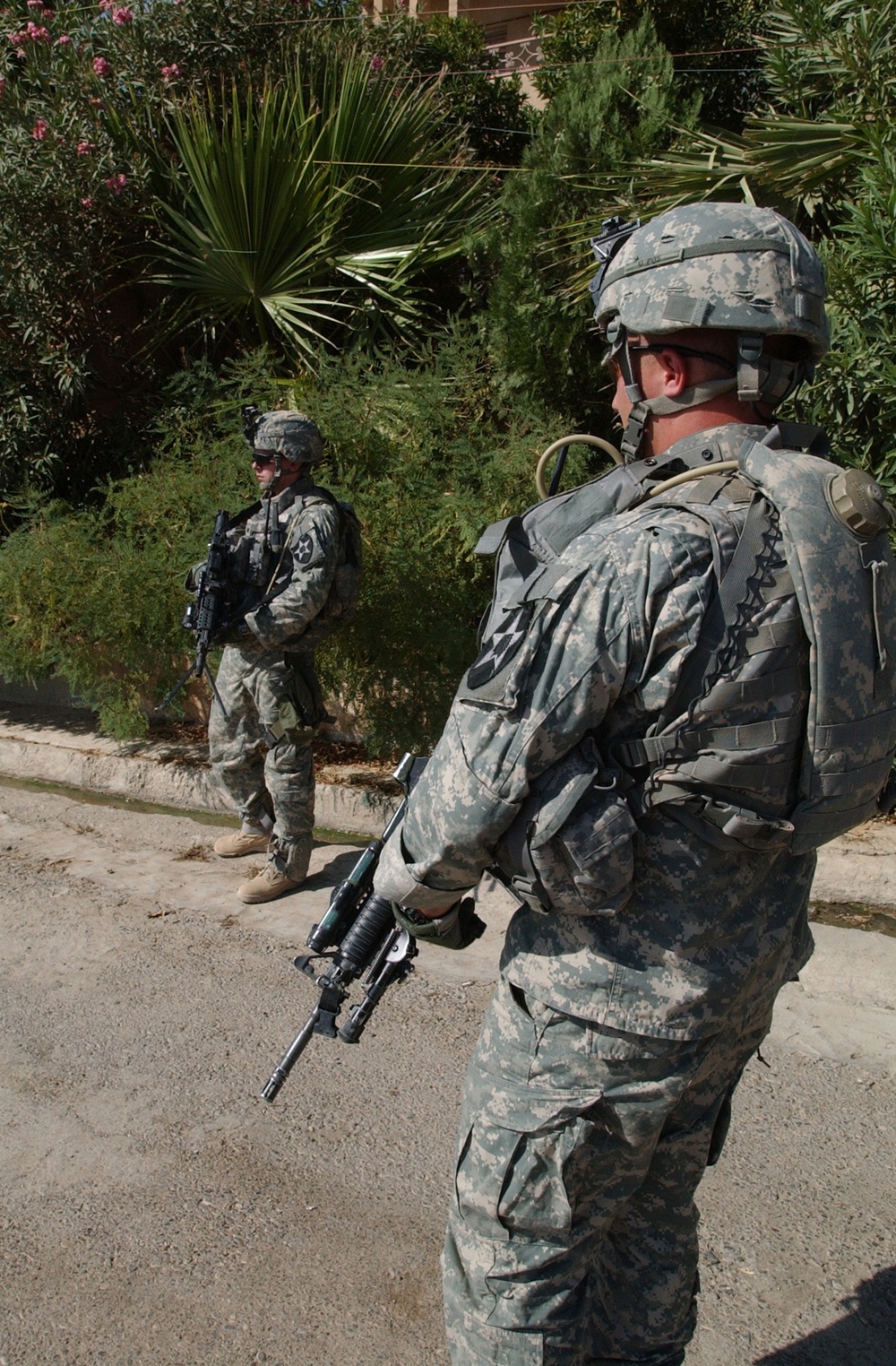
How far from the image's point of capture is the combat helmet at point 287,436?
4836 mm

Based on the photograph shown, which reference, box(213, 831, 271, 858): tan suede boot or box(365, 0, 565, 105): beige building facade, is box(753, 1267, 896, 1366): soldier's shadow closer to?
box(213, 831, 271, 858): tan suede boot

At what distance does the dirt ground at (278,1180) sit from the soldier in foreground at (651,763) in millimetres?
859

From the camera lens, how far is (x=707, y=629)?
1683mm

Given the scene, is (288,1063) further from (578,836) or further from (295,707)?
(295,707)

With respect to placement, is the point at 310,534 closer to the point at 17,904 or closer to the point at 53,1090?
the point at 17,904

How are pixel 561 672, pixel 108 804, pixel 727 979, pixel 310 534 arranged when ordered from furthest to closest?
pixel 108 804
pixel 310 534
pixel 727 979
pixel 561 672

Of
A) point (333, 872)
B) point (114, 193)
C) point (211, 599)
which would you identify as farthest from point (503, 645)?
point (114, 193)

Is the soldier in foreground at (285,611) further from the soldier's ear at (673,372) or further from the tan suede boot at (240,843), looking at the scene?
the soldier's ear at (673,372)

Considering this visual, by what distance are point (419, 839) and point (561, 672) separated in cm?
37

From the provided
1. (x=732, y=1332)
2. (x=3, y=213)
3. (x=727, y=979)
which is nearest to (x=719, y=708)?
(x=727, y=979)

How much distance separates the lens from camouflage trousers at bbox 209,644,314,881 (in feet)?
16.0

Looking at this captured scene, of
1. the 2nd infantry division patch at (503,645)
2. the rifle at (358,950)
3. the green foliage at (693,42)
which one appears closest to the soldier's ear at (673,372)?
the 2nd infantry division patch at (503,645)

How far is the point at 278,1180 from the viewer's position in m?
3.04

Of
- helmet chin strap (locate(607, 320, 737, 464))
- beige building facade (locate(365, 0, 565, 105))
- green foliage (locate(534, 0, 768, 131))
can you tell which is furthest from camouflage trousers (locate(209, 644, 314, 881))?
beige building facade (locate(365, 0, 565, 105))
